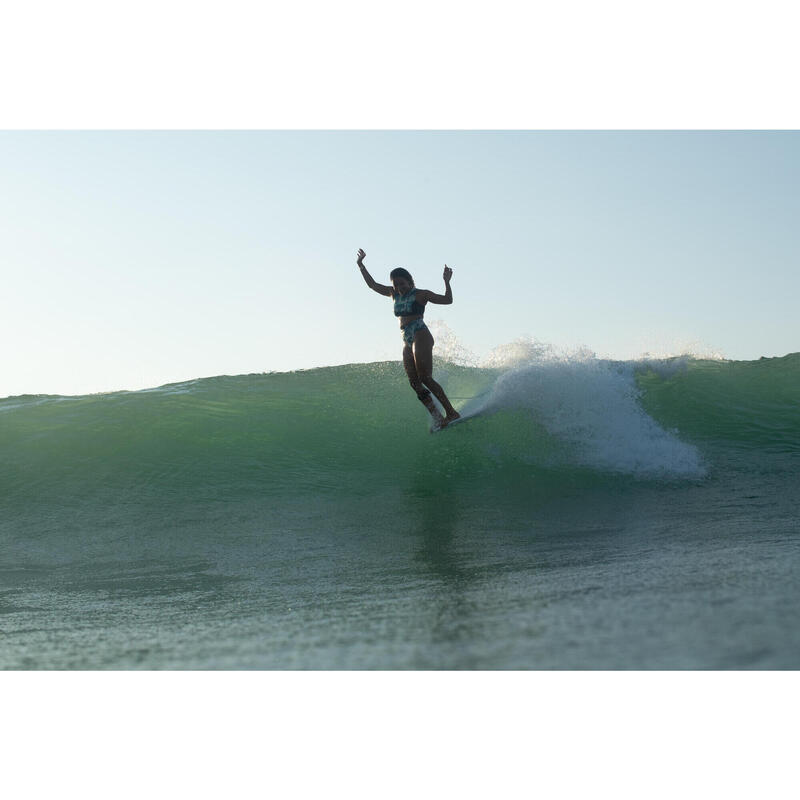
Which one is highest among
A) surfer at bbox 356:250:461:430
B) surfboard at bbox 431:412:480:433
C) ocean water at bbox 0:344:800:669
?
surfer at bbox 356:250:461:430

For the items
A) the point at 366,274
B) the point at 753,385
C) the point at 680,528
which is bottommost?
the point at 680,528

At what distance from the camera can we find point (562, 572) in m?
4.51

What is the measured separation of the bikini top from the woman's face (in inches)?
1.5

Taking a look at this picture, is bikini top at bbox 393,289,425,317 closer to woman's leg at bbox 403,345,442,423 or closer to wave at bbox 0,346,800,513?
woman's leg at bbox 403,345,442,423

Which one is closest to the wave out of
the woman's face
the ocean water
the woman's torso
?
the ocean water

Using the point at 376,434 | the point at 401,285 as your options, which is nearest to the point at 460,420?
the point at 376,434

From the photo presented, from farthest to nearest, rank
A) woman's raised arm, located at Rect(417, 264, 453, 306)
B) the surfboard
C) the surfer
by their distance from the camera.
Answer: the surfboard
the surfer
woman's raised arm, located at Rect(417, 264, 453, 306)

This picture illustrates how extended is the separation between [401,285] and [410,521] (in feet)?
8.10

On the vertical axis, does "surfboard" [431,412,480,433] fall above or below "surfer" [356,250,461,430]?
below

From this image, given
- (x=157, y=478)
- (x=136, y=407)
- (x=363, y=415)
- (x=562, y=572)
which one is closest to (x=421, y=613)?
(x=562, y=572)

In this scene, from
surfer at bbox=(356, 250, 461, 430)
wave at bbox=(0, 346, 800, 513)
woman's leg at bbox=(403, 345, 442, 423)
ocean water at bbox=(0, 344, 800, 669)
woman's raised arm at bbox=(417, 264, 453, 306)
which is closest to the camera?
ocean water at bbox=(0, 344, 800, 669)

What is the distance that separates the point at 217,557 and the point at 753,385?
9980mm

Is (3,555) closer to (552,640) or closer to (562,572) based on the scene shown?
(562,572)

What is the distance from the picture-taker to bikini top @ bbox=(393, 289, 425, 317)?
7934 millimetres
